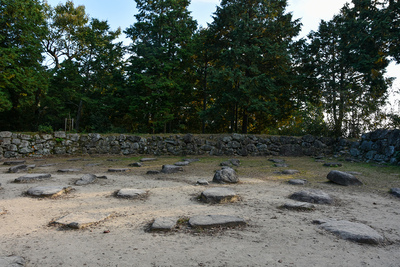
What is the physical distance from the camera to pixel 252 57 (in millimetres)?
12875

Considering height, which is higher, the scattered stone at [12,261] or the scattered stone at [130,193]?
the scattered stone at [12,261]

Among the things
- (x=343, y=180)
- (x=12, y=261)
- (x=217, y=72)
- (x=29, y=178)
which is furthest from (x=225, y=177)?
(x=217, y=72)

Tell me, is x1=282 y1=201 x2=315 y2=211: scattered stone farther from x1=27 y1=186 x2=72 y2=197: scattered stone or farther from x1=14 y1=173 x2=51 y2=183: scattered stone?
x1=14 y1=173 x2=51 y2=183: scattered stone

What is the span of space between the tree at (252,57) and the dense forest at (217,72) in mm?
58

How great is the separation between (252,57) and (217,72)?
2.23 meters

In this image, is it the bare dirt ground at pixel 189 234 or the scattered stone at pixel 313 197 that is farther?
the scattered stone at pixel 313 197

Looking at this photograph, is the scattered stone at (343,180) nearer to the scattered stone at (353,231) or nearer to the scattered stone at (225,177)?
the scattered stone at (225,177)

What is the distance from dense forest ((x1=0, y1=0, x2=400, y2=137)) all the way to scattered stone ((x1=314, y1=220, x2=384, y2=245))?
9583 millimetres

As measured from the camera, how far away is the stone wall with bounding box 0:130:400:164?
10.1m

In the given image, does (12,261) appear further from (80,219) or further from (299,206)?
(299,206)

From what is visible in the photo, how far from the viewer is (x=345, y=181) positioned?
5004mm

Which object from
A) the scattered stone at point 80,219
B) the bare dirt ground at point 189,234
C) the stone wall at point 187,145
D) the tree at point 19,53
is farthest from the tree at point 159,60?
the scattered stone at point 80,219

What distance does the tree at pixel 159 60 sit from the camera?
14.9 m

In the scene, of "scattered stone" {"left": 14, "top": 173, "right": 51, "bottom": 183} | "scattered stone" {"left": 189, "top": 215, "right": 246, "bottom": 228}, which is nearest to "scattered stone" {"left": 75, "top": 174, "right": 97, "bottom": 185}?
"scattered stone" {"left": 14, "top": 173, "right": 51, "bottom": 183}
